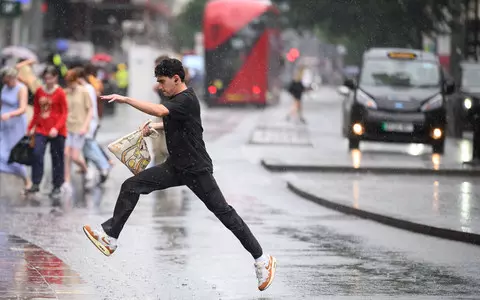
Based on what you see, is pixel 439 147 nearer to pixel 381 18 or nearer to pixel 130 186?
pixel 130 186

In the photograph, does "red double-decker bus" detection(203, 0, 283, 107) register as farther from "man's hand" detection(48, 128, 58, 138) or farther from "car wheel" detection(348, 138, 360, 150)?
"man's hand" detection(48, 128, 58, 138)

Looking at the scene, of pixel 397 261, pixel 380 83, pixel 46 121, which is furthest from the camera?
pixel 380 83

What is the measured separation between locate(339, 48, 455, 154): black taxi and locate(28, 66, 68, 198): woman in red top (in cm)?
999

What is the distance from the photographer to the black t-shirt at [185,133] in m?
8.87

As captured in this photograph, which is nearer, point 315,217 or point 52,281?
point 52,281

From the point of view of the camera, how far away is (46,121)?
16.1m

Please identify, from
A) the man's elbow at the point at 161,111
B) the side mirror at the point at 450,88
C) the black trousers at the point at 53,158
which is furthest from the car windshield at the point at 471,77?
the man's elbow at the point at 161,111

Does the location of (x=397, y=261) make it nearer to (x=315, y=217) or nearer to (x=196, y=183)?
(x=196, y=183)

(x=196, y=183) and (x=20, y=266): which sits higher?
(x=196, y=183)

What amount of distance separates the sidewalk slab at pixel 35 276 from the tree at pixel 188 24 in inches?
4223

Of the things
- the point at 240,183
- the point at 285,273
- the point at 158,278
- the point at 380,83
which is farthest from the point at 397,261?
the point at 380,83

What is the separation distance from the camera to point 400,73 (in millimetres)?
25953

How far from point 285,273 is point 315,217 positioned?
4.26 meters

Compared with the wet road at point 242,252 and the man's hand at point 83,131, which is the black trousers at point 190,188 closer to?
the wet road at point 242,252
